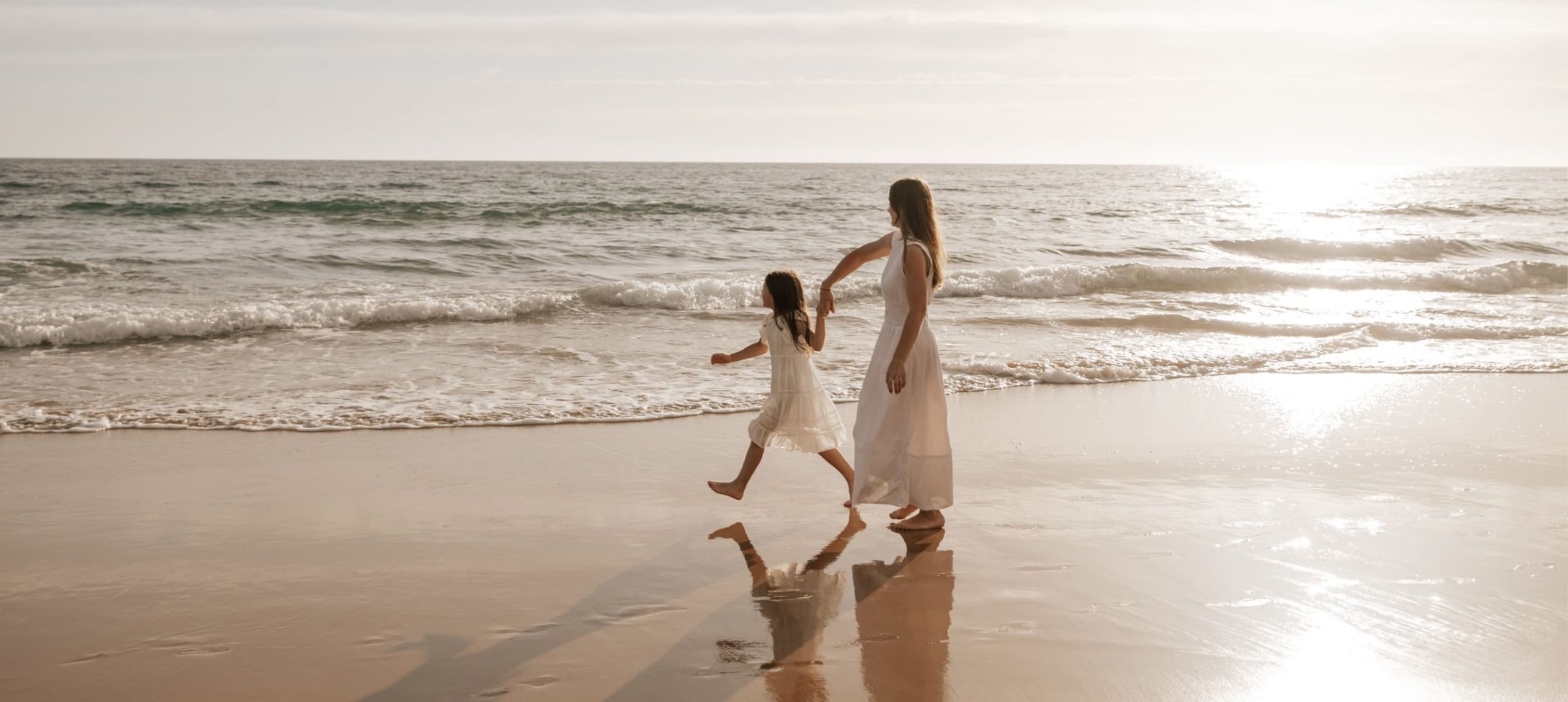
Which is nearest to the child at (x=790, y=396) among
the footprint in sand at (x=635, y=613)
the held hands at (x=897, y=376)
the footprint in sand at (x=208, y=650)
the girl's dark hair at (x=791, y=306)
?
the girl's dark hair at (x=791, y=306)

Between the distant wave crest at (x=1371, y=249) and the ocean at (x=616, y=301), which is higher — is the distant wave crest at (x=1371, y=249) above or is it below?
above

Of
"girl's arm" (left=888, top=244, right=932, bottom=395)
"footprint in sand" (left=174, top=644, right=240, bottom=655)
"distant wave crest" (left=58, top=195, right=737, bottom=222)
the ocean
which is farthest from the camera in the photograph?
"distant wave crest" (left=58, top=195, right=737, bottom=222)

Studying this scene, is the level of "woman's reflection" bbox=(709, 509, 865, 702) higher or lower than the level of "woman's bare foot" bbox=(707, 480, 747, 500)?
lower

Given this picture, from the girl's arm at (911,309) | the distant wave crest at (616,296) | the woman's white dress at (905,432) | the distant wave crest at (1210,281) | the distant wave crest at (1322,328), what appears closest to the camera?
the girl's arm at (911,309)

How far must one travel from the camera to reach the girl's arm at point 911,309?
4473mm

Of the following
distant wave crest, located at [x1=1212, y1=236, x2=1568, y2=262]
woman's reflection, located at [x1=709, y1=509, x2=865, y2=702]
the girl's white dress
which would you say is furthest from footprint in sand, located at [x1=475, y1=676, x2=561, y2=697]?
distant wave crest, located at [x1=1212, y1=236, x2=1568, y2=262]

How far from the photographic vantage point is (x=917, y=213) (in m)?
4.48

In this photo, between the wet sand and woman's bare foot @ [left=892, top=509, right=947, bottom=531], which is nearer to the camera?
the wet sand

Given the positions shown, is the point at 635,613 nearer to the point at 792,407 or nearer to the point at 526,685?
the point at 526,685

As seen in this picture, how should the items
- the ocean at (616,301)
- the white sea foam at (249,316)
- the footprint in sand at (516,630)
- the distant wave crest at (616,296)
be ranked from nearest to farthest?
1. the footprint in sand at (516,630)
2. the ocean at (616,301)
3. the white sea foam at (249,316)
4. the distant wave crest at (616,296)

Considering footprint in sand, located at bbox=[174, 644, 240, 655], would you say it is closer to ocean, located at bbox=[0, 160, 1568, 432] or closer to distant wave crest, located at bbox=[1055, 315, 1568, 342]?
ocean, located at bbox=[0, 160, 1568, 432]

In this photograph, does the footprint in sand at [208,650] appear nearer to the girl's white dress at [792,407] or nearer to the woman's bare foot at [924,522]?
the girl's white dress at [792,407]

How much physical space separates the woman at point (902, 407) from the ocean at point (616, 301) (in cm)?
271

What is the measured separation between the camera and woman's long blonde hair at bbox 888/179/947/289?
14.7ft
